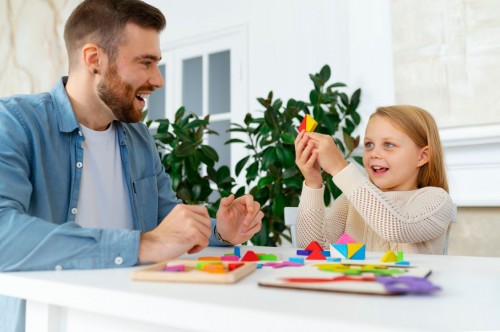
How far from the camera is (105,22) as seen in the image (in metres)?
1.54

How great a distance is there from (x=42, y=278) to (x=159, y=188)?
909 millimetres

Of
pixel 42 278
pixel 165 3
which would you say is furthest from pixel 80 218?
pixel 165 3

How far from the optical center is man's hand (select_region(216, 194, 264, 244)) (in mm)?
1318

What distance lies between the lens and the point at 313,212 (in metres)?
1.67

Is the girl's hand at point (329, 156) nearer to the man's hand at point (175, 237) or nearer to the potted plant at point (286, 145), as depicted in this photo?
the man's hand at point (175, 237)

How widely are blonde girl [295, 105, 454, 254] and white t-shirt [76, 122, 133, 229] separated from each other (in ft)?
1.86

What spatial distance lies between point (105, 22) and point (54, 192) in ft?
1.86

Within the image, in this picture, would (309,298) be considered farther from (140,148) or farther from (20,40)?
(20,40)

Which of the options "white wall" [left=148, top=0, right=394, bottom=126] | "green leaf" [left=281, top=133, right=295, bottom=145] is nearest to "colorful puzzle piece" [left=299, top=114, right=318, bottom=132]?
"green leaf" [left=281, top=133, right=295, bottom=145]

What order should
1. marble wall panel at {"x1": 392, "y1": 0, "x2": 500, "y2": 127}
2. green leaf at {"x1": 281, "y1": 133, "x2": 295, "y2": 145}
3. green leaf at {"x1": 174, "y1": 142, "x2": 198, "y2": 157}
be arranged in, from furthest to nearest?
green leaf at {"x1": 174, "y1": 142, "x2": 198, "y2": 157} < green leaf at {"x1": 281, "y1": 133, "x2": 295, "y2": 145} < marble wall panel at {"x1": 392, "y1": 0, "x2": 500, "y2": 127}

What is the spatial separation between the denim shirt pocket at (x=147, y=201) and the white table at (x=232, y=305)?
68 cm

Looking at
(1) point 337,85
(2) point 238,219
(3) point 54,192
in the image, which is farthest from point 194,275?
(1) point 337,85

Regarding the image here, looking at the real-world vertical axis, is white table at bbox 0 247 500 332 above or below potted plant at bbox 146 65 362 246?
below

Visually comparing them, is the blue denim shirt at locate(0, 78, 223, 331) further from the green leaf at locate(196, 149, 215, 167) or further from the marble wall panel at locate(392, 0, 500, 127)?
the marble wall panel at locate(392, 0, 500, 127)
